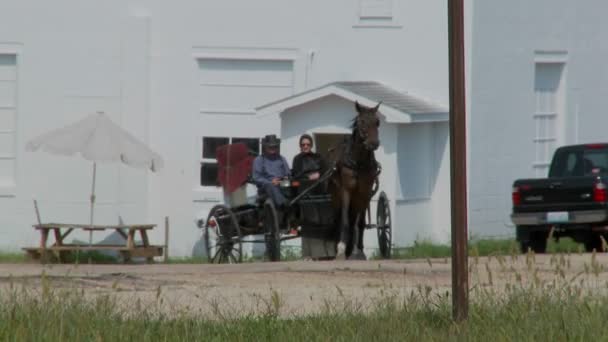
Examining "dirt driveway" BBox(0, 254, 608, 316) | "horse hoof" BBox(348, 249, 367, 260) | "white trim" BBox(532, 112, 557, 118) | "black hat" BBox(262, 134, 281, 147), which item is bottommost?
"dirt driveway" BBox(0, 254, 608, 316)

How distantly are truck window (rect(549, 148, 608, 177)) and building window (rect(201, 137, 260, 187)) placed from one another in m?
4.96

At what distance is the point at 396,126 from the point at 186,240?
4014mm

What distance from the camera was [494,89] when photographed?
93.4ft

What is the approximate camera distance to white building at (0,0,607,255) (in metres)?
27.5

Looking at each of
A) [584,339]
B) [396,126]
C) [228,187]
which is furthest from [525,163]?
[584,339]

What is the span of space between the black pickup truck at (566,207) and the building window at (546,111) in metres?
3.54

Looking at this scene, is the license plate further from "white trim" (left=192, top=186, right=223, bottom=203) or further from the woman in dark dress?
"white trim" (left=192, top=186, right=223, bottom=203)

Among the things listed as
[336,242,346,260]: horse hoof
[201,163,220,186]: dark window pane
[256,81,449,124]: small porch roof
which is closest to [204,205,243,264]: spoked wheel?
[336,242,346,260]: horse hoof

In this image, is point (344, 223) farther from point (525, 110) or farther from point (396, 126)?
point (525, 110)

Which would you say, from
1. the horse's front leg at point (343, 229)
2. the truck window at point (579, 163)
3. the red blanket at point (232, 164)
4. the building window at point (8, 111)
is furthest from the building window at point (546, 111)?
the building window at point (8, 111)

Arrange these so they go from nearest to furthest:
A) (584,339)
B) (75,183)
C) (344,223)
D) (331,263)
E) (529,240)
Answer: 1. (584,339)
2. (331,263)
3. (344,223)
4. (529,240)
5. (75,183)

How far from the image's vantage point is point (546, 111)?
98.8ft

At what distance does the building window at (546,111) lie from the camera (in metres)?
29.9

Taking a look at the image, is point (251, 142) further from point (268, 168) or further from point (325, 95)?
point (268, 168)
